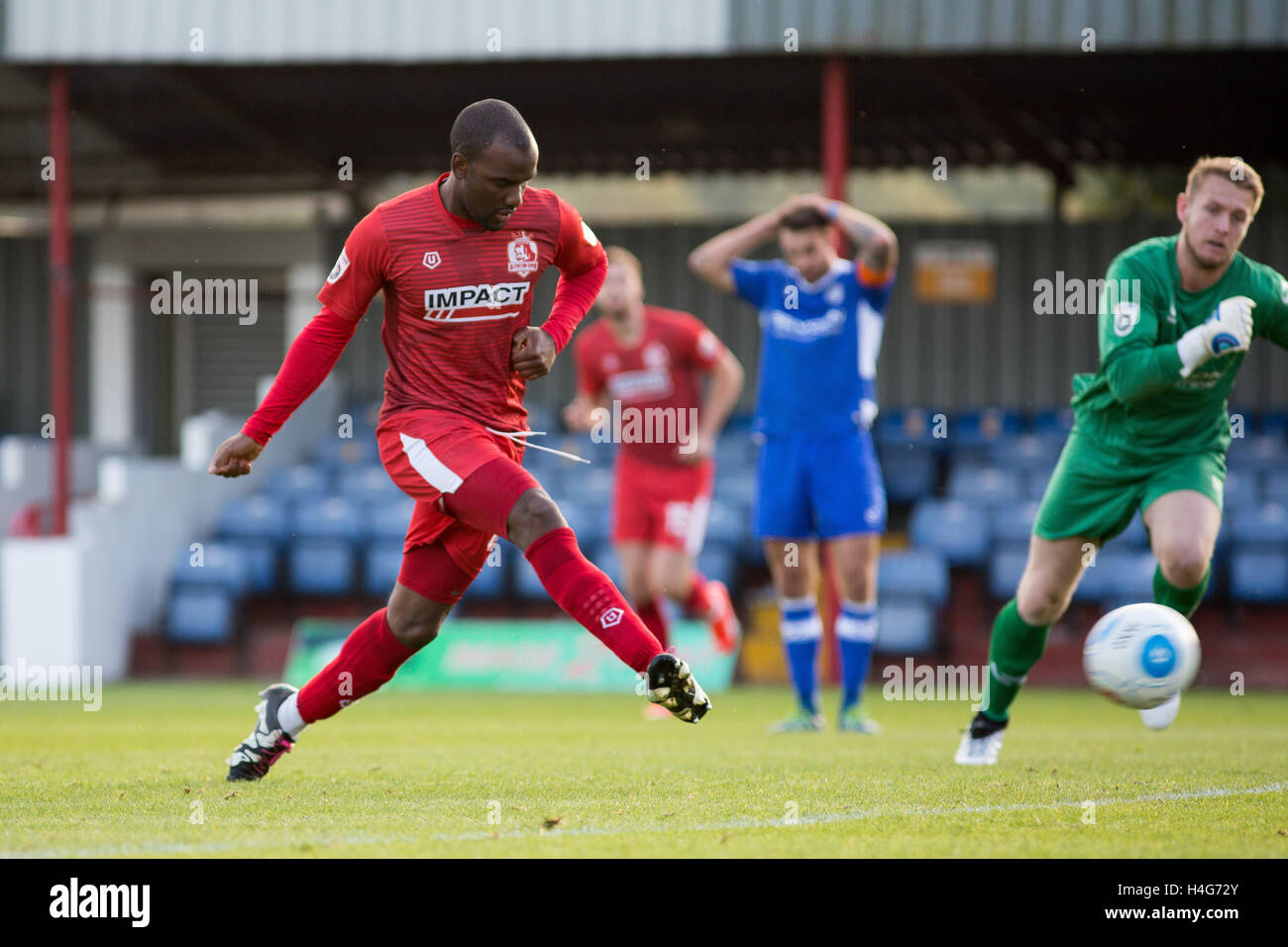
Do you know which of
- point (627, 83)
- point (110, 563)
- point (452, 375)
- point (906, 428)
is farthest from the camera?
point (906, 428)

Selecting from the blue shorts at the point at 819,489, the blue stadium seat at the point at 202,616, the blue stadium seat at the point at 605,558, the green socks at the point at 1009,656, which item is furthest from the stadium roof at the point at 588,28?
the green socks at the point at 1009,656

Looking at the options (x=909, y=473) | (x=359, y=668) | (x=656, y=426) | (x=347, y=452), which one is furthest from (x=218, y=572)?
(x=359, y=668)

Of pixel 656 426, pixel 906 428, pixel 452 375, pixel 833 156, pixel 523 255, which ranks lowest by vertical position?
pixel 906 428

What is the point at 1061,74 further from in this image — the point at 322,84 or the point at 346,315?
the point at 346,315

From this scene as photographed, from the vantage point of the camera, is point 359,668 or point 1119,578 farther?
point 1119,578

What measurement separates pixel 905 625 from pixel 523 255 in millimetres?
8340

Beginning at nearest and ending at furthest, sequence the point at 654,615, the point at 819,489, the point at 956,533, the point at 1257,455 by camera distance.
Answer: the point at 819,489 → the point at 654,615 → the point at 956,533 → the point at 1257,455

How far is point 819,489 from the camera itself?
319 inches

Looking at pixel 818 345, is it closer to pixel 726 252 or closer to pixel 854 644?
pixel 726 252

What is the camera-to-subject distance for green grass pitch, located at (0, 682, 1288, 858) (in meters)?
4.12

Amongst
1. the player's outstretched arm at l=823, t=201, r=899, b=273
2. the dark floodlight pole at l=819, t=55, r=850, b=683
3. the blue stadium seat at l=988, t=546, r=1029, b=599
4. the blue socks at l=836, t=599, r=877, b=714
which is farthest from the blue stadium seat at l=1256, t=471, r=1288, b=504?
the player's outstretched arm at l=823, t=201, r=899, b=273

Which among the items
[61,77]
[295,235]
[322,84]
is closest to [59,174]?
[61,77]

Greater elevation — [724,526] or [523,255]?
[523,255]
